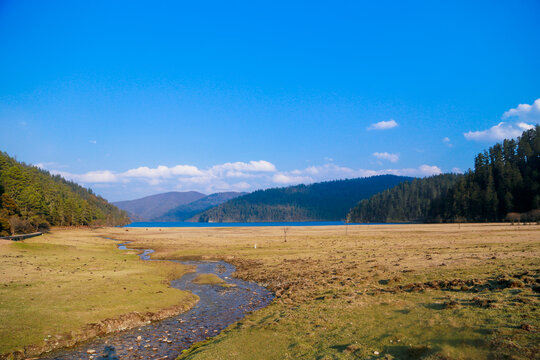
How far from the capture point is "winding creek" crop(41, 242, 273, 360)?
1346 cm

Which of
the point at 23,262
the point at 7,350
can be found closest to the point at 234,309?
the point at 7,350

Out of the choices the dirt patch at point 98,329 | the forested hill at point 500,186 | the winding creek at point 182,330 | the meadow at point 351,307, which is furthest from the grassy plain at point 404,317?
the forested hill at point 500,186

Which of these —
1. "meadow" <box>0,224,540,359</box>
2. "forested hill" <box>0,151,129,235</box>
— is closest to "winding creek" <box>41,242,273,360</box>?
"meadow" <box>0,224,540,359</box>

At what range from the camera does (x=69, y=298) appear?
1895 centimetres

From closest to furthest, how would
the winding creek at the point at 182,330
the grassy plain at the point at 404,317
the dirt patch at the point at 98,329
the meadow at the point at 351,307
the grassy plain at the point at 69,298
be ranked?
the grassy plain at the point at 404,317, the meadow at the point at 351,307, the dirt patch at the point at 98,329, the winding creek at the point at 182,330, the grassy plain at the point at 69,298

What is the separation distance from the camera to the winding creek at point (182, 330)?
13461 mm

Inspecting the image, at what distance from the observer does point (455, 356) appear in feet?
29.1

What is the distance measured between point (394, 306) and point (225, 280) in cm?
1938

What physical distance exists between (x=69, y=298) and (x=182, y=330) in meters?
8.70

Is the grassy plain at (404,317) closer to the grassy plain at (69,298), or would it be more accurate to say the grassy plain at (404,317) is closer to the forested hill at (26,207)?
the grassy plain at (69,298)

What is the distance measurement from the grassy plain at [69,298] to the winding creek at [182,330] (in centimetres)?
106

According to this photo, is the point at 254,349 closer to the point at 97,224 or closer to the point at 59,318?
the point at 59,318

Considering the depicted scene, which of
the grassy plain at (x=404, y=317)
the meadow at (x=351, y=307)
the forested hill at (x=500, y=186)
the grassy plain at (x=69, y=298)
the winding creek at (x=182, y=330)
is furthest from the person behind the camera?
the forested hill at (x=500, y=186)

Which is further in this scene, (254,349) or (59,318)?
(59,318)
